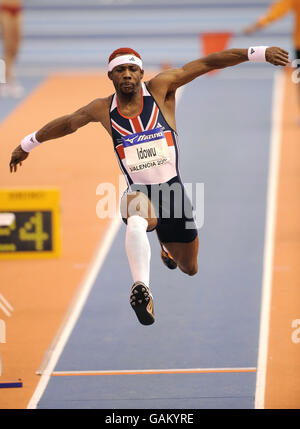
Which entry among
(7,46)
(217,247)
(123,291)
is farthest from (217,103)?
(123,291)

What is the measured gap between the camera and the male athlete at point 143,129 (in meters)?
5.86

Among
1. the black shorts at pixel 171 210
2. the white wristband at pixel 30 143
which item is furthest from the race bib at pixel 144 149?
the white wristband at pixel 30 143

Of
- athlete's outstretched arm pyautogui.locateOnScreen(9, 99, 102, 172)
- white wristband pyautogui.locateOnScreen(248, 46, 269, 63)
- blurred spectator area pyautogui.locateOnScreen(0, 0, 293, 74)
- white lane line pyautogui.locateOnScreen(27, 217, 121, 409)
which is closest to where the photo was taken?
white wristband pyautogui.locateOnScreen(248, 46, 269, 63)

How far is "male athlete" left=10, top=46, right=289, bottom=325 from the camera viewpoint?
586 centimetres

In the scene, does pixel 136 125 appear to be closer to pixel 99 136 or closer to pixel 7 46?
pixel 99 136

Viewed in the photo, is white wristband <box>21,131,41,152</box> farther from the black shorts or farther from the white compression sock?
the white compression sock

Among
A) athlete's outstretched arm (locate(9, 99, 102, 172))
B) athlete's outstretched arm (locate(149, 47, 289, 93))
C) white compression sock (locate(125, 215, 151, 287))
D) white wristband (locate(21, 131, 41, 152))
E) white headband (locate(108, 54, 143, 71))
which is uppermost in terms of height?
athlete's outstretched arm (locate(149, 47, 289, 93))

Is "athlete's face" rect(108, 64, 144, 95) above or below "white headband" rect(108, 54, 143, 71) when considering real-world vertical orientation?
below

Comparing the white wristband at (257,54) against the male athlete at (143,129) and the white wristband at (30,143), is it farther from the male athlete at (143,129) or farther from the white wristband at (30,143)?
the white wristband at (30,143)

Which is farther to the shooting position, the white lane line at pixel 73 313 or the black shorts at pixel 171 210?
the white lane line at pixel 73 313

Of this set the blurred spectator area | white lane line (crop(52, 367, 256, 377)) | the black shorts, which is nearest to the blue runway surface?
white lane line (crop(52, 367, 256, 377))

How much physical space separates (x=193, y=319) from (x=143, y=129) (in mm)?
2813

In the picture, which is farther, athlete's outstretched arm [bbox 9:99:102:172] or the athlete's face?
athlete's outstretched arm [bbox 9:99:102:172]

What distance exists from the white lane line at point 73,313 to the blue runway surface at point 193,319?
0.18ft
